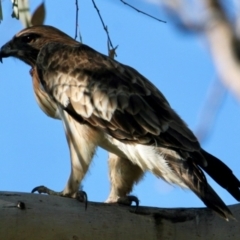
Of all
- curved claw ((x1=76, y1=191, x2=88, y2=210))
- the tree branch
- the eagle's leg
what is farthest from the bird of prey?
curved claw ((x1=76, y1=191, x2=88, y2=210))

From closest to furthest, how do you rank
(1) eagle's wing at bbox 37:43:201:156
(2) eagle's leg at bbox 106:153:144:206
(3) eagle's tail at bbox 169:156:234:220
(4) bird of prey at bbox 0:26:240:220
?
1. (3) eagle's tail at bbox 169:156:234:220
2. (4) bird of prey at bbox 0:26:240:220
3. (1) eagle's wing at bbox 37:43:201:156
4. (2) eagle's leg at bbox 106:153:144:206

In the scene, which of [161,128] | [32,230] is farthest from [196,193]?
[32,230]

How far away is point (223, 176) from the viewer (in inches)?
145

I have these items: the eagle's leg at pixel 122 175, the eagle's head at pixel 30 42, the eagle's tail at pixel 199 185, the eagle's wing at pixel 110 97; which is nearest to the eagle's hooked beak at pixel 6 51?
the eagle's head at pixel 30 42

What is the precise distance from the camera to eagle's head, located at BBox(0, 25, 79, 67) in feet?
17.2

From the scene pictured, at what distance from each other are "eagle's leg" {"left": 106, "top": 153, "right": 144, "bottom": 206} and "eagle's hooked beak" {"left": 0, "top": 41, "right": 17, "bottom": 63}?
1.23m

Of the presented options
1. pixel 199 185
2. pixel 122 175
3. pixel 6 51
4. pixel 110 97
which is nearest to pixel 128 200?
pixel 122 175

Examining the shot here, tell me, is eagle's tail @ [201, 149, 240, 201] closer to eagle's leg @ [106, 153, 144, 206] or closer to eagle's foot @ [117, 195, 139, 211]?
eagle's foot @ [117, 195, 139, 211]

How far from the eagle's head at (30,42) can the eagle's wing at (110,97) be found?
0.29m

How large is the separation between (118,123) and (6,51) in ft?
4.40

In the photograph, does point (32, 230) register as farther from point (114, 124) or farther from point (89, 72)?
point (89, 72)

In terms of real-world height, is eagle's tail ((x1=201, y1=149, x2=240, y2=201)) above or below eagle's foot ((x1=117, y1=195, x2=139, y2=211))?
above

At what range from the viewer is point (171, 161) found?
12.7 ft

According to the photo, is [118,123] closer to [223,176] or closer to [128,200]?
[128,200]
